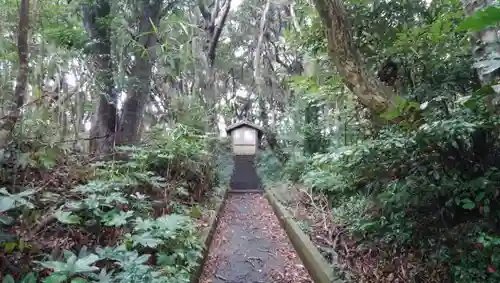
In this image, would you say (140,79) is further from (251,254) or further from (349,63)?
(349,63)

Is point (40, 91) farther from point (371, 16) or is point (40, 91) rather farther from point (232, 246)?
point (371, 16)

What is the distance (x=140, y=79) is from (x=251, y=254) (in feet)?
10.5

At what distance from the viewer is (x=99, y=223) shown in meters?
2.54

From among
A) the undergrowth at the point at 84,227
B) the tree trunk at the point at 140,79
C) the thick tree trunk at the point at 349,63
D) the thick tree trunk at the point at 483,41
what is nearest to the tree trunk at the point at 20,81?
the undergrowth at the point at 84,227

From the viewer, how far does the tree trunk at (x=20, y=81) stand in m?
2.36

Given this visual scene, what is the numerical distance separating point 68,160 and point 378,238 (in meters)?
3.30

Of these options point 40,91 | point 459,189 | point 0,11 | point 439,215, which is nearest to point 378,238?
point 439,215

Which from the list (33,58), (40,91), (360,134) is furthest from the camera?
(360,134)

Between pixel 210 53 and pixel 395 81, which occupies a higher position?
pixel 210 53

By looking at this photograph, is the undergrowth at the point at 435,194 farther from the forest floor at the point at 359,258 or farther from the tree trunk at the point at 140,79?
the tree trunk at the point at 140,79

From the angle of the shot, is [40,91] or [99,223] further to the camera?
[40,91]

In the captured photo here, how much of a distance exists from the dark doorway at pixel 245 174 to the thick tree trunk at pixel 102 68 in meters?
7.35

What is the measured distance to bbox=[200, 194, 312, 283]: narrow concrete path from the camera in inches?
141

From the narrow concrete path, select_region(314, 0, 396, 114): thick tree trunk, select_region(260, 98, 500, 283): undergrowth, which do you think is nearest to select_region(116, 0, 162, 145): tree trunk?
the narrow concrete path
